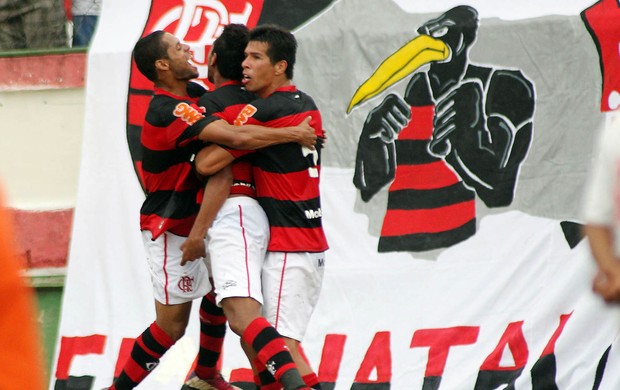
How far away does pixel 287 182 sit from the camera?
5.37m

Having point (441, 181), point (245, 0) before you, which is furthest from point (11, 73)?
point (441, 181)

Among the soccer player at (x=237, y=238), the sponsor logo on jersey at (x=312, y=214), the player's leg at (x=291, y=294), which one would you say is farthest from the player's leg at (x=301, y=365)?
the sponsor logo on jersey at (x=312, y=214)

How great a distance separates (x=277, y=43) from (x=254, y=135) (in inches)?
17.3

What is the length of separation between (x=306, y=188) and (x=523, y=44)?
192 centimetres

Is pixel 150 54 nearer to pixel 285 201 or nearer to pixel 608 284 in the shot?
pixel 285 201

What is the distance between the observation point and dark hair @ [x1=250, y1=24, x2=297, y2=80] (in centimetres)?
539

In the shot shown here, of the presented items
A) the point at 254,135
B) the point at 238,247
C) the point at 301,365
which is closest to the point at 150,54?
the point at 254,135

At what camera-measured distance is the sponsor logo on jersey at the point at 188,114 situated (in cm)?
545

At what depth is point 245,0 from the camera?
280 inches

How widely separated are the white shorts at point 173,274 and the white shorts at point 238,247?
1.35 ft

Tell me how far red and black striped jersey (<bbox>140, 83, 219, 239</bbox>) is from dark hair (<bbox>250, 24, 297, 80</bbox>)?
1.42 feet

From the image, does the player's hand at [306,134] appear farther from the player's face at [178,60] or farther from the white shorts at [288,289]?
the player's face at [178,60]

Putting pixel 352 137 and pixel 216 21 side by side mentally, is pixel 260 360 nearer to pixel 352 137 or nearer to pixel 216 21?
pixel 352 137

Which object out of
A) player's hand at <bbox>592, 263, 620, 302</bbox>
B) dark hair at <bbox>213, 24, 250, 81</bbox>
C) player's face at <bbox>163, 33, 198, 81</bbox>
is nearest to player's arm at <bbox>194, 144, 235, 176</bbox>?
dark hair at <bbox>213, 24, 250, 81</bbox>
